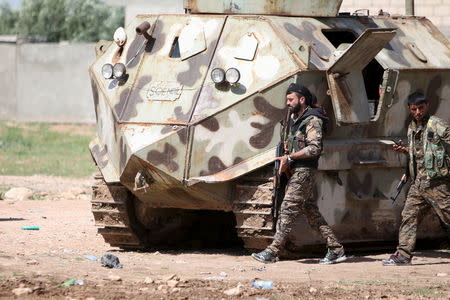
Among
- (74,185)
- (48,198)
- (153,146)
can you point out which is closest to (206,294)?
(153,146)

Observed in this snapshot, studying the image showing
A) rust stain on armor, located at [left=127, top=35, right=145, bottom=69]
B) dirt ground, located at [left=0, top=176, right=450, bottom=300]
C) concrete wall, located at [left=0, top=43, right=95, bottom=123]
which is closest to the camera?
dirt ground, located at [left=0, top=176, right=450, bottom=300]

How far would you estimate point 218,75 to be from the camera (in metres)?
11.3

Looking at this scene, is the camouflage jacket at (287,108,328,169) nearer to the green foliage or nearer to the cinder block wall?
the cinder block wall

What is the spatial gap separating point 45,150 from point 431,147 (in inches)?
587

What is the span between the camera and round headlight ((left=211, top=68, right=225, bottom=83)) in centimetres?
1126

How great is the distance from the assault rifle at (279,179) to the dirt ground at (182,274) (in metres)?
0.52

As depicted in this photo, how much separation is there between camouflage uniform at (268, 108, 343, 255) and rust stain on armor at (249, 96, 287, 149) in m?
0.17

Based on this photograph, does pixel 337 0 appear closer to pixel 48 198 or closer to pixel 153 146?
pixel 153 146

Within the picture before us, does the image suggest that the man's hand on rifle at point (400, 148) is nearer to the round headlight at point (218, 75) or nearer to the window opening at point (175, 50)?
the round headlight at point (218, 75)

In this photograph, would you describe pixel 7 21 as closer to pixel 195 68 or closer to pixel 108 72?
pixel 108 72

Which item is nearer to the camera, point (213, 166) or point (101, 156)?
point (213, 166)

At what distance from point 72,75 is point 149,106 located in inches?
828

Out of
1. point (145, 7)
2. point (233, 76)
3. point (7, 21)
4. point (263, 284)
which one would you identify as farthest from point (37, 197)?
point (7, 21)

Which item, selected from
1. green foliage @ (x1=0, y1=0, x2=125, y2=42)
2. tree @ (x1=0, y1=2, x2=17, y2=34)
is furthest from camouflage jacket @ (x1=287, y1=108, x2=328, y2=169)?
tree @ (x1=0, y1=2, x2=17, y2=34)
